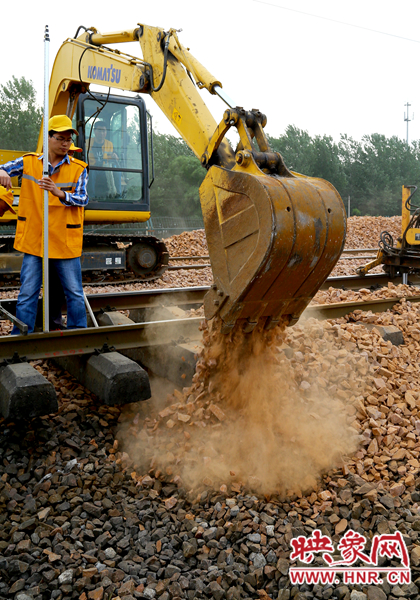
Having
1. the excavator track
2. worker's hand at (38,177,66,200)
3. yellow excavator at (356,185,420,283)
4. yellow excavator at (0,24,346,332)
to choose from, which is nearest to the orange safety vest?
worker's hand at (38,177,66,200)

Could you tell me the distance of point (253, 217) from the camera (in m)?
2.98

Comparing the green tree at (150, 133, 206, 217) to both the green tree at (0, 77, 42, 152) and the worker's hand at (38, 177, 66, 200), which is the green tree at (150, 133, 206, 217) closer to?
the green tree at (0, 77, 42, 152)

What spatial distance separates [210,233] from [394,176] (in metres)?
48.7

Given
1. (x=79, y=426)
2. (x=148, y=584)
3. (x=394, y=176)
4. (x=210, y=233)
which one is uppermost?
(x=394, y=176)

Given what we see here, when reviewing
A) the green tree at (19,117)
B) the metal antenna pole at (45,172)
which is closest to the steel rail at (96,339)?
the metal antenna pole at (45,172)

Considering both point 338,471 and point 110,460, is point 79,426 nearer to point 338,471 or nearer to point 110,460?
point 110,460

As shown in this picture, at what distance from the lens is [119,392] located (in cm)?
340

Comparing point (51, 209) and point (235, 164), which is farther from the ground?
point (235, 164)

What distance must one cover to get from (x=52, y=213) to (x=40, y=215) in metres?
0.10

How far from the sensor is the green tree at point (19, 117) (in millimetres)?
36969

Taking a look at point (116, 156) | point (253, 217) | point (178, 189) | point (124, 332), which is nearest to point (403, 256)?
point (116, 156)

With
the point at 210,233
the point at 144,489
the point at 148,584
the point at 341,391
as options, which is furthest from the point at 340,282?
the point at 148,584

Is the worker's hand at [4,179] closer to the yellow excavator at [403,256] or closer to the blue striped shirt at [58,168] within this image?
the blue striped shirt at [58,168]

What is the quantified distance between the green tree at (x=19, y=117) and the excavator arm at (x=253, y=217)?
35987 millimetres
